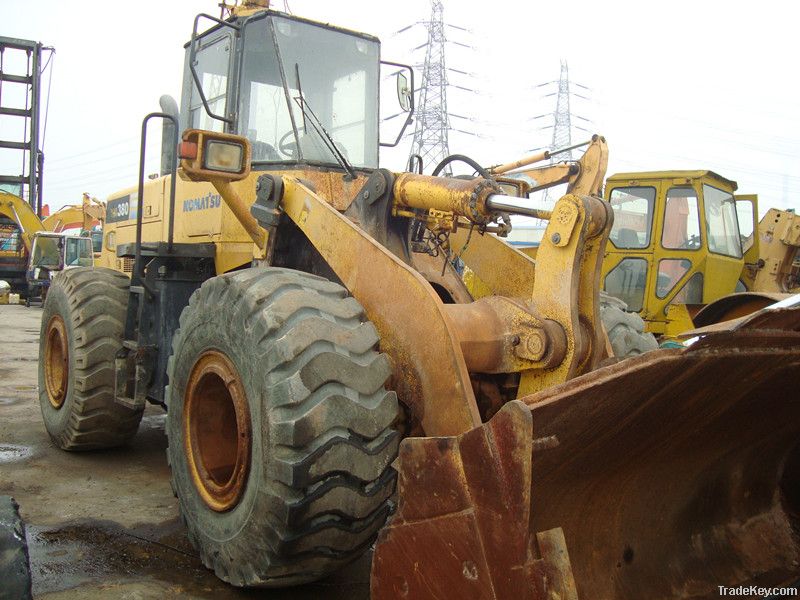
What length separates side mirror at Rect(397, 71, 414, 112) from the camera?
5.16m

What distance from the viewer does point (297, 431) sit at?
2.83 meters

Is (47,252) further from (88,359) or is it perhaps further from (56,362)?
(88,359)

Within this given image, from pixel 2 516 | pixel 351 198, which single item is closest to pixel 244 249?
pixel 351 198

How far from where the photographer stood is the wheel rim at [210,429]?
3467 mm

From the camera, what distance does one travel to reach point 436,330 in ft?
10.2

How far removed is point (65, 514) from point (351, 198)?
7.99ft

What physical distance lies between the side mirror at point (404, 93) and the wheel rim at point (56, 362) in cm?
286

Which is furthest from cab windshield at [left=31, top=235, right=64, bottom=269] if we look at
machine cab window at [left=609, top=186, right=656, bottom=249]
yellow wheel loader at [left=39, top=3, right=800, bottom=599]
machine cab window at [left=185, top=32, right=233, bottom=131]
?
yellow wheel loader at [left=39, top=3, right=800, bottom=599]

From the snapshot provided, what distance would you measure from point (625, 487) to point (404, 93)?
125 inches

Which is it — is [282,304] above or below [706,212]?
below

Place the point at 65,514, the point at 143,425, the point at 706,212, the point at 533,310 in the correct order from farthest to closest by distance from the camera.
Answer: the point at 706,212 < the point at 143,425 < the point at 65,514 < the point at 533,310

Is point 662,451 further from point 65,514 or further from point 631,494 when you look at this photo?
point 65,514

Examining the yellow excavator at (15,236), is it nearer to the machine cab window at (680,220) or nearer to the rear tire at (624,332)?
the machine cab window at (680,220)

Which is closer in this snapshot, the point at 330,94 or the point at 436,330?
the point at 436,330
